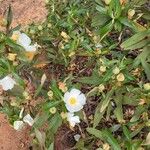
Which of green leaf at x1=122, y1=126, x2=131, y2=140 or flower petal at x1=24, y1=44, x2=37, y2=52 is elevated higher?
flower petal at x1=24, y1=44, x2=37, y2=52

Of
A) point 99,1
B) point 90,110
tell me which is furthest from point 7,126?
point 99,1

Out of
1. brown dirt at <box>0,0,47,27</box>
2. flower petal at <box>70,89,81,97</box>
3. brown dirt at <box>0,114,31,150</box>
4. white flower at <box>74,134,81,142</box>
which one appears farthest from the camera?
brown dirt at <box>0,0,47,27</box>

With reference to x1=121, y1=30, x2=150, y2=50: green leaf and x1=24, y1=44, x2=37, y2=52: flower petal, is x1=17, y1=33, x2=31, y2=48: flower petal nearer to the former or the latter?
x1=24, y1=44, x2=37, y2=52: flower petal

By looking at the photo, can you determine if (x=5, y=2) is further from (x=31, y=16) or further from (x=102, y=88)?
(x=102, y=88)

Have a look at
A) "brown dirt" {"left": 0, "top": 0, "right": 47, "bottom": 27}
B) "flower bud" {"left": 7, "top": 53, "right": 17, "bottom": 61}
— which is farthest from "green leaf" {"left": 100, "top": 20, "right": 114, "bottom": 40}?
"brown dirt" {"left": 0, "top": 0, "right": 47, "bottom": 27}

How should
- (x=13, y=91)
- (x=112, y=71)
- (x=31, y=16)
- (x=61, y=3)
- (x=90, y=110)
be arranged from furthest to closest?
(x=31, y=16), (x=61, y=3), (x=90, y=110), (x=13, y=91), (x=112, y=71)

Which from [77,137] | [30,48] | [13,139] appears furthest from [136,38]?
[13,139]

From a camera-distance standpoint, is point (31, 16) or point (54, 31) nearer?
point (54, 31)

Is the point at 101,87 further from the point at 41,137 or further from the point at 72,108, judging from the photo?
the point at 41,137
